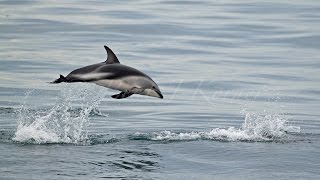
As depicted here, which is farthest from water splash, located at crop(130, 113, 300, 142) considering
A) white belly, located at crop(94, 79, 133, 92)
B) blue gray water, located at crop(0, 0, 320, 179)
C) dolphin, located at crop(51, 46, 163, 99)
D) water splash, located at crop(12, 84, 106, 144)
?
white belly, located at crop(94, 79, 133, 92)

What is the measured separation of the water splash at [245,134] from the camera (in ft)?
48.5

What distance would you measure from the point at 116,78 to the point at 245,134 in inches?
123

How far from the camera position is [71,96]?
2062 centimetres

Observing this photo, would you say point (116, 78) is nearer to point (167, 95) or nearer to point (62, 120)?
point (62, 120)

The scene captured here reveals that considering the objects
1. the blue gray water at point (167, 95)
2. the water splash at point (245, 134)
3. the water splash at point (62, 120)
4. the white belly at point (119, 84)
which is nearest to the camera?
the blue gray water at point (167, 95)

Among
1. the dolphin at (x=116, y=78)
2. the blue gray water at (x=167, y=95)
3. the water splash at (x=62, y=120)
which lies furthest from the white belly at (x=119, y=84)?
the water splash at (x=62, y=120)

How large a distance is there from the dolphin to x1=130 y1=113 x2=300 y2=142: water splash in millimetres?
1582

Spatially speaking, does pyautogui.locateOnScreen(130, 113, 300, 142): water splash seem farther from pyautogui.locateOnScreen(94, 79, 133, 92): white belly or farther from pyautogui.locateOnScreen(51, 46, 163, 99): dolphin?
pyautogui.locateOnScreen(94, 79, 133, 92): white belly

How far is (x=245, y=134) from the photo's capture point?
602 inches

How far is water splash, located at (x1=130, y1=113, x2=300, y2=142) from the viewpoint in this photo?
14789 mm

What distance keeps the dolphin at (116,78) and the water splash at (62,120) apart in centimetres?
149

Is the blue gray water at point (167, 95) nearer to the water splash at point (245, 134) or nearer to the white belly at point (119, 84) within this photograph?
the water splash at point (245, 134)

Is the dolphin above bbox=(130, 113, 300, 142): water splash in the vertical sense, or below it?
above

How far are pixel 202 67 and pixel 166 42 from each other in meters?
5.09
